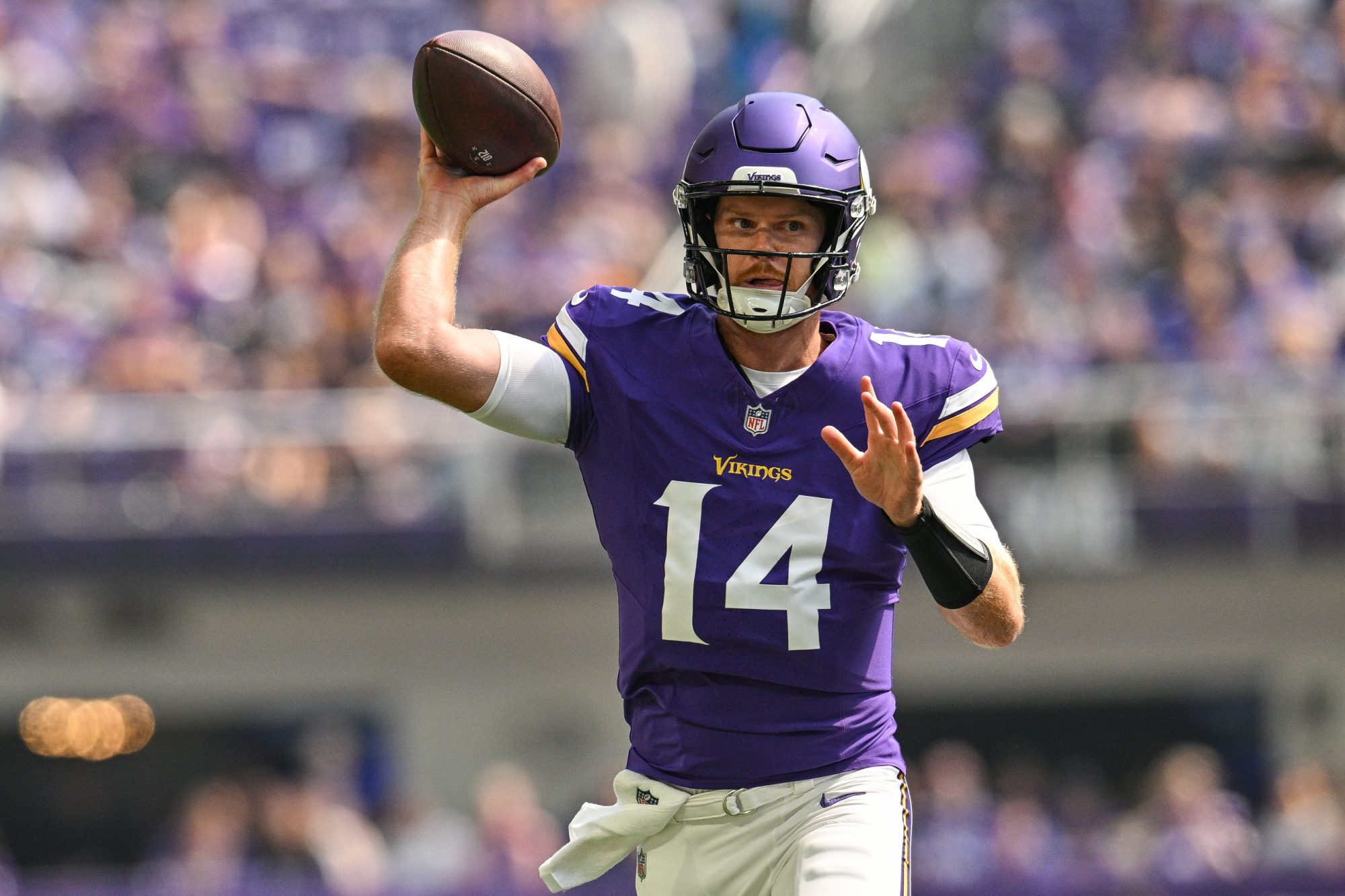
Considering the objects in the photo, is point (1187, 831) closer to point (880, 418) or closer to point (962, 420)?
point (962, 420)

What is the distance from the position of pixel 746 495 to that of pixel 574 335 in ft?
1.55

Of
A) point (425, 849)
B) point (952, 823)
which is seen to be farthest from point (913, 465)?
point (425, 849)

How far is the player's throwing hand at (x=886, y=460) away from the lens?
10.4ft

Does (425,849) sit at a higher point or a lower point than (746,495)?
lower

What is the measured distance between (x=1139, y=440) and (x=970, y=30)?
193 inches

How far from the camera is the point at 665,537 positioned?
3.48 m

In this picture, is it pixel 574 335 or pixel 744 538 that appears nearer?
pixel 744 538

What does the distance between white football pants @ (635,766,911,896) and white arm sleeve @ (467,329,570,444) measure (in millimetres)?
759

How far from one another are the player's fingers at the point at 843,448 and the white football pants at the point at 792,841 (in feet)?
2.14

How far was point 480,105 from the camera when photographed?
358 centimetres

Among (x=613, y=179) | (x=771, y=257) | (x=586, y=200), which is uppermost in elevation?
(x=613, y=179)

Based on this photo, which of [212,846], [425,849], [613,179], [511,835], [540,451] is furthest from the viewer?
[613,179]

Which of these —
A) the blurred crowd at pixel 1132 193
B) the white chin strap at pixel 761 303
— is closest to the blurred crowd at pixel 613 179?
the blurred crowd at pixel 1132 193

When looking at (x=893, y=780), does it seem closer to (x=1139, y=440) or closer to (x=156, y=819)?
(x=1139, y=440)
